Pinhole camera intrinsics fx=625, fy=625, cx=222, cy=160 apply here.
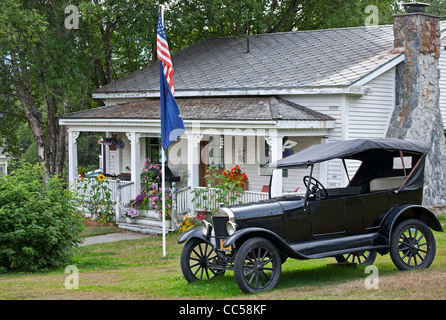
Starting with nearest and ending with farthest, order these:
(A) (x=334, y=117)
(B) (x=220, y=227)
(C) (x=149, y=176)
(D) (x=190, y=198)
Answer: (B) (x=220, y=227) → (A) (x=334, y=117) → (D) (x=190, y=198) → (C) (x=149, y=176)

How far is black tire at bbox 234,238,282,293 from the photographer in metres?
8.23

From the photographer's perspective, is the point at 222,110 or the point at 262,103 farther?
the point at 222,110

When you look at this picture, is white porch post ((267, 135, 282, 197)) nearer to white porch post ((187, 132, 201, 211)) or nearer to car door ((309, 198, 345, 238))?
white porch post ((187, 132, 201, 211))

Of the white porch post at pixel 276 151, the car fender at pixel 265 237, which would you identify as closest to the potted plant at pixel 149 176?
the white porch post at pixel 276 151

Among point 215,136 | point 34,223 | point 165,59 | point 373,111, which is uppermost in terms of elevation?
point 165,59

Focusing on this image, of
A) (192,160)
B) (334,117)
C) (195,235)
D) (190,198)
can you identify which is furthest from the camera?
(190,198)

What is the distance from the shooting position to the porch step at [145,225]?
17.8 metres

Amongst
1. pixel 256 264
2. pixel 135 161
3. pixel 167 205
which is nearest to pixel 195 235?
pixel 256 264

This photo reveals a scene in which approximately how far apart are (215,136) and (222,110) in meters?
2.46

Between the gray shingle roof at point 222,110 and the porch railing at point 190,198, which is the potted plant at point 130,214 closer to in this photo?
the porch railing at point 190,198

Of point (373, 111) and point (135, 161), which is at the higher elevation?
A: point (373, 111)

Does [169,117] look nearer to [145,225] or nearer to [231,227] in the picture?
[231,227]

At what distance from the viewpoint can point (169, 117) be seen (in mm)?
13523
